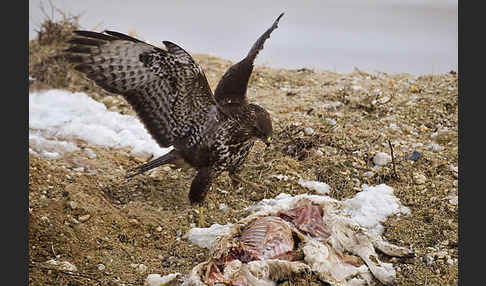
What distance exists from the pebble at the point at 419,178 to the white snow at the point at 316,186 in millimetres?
711

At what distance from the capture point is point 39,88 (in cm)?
610

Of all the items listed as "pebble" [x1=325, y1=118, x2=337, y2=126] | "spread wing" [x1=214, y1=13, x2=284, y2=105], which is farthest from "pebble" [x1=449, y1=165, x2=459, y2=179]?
"spread wing" [x1=214, y1=13, x2=284, y2=105]

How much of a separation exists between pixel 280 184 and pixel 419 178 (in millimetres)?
1120

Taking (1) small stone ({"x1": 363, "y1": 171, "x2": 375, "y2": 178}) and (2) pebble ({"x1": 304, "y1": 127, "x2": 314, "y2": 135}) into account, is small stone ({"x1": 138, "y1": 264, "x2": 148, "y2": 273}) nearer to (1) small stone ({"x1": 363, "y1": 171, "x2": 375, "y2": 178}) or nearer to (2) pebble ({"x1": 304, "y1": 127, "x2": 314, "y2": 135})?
(1) small stone ({"x1": 363, "y1": 171, "x2": 375, "y2": 178})

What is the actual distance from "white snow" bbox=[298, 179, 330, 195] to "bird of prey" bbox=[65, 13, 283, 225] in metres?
0.56

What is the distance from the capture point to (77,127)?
16.9 ft

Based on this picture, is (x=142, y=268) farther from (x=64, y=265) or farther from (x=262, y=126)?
(x=262, y=126)

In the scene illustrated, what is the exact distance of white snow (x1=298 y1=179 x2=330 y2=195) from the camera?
4.14 metres

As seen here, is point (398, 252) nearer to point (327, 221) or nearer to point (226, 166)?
point (327, 221)

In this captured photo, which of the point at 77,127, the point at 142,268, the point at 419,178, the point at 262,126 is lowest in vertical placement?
the point at 142,268

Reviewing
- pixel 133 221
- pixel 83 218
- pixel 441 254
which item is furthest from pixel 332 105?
pixel 83 218

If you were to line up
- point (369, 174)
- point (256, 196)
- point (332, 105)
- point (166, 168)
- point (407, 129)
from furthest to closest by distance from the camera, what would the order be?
point (332, 105) → point (407, 129) → point (166, 168) → point (369, 174) → point (256, 196)

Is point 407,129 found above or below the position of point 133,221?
above

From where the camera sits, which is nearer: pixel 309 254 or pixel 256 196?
pixel 309 254
